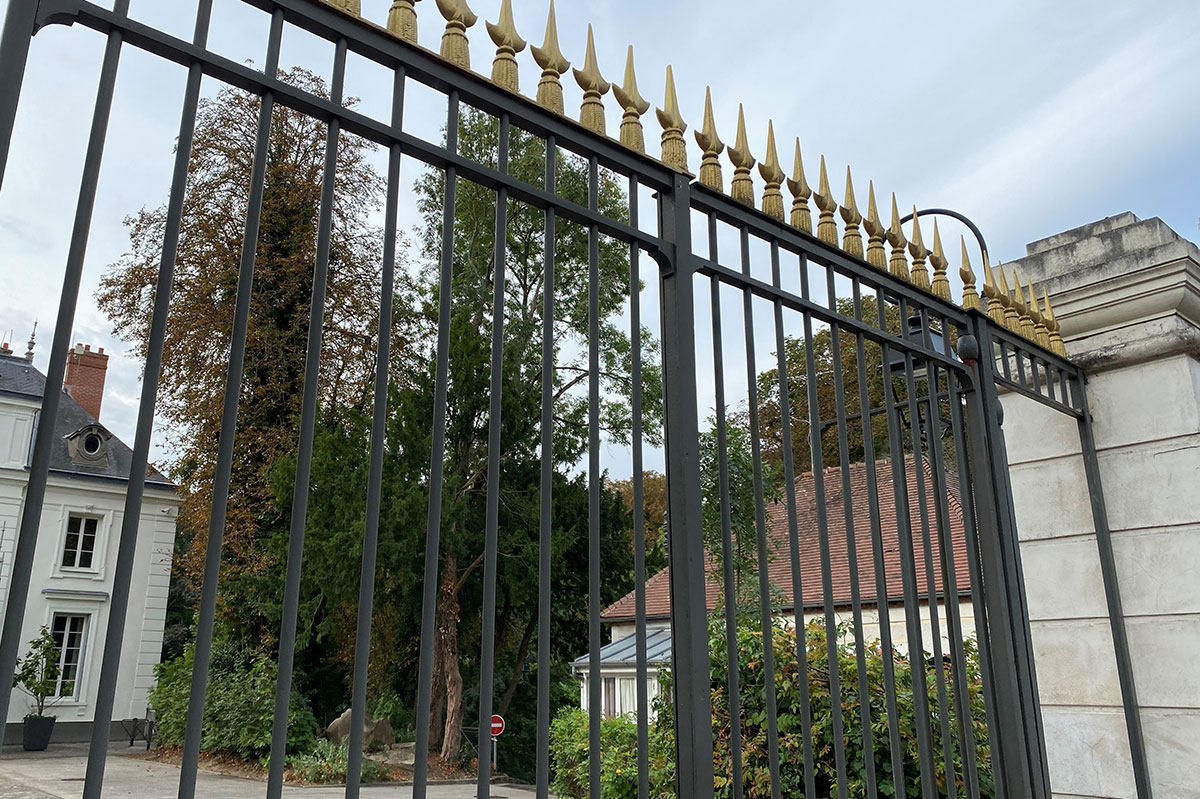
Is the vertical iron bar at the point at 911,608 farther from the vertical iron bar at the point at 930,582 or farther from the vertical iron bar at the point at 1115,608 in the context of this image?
the vertical iron bar at the point at 1115,608

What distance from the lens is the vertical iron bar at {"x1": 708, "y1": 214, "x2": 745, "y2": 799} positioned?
1963 millimetres

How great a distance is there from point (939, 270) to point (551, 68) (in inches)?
71.9

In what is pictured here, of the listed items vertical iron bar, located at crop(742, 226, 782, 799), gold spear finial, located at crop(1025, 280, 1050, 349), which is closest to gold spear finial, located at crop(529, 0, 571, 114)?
vertical iron bar, located at crop(742, 226, 782, 799)

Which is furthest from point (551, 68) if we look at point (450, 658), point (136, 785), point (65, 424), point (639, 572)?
point (65, 424)

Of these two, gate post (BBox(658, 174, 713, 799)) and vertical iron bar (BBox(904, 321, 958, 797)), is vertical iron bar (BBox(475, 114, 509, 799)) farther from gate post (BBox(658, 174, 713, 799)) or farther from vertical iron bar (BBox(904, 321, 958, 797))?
vertical iron bar (BBox(904, 321, 958, 797))

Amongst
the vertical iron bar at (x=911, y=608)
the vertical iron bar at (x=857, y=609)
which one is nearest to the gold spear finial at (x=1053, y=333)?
the vertical iron bar at (x=911, y=608)

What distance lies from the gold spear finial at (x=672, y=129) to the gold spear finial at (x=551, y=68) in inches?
14.5

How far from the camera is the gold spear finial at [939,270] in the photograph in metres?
3.15

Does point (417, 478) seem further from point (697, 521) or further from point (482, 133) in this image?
point (697, 521)

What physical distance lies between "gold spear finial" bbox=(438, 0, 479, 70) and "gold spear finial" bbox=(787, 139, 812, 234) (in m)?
1.17

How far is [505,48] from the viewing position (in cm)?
200

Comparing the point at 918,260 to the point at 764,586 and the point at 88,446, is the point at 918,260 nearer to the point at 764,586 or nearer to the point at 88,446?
the point at 764,586

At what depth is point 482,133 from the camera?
16812 millimetres

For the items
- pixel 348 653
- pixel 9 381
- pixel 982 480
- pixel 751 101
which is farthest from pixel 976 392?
pixel 9 381
